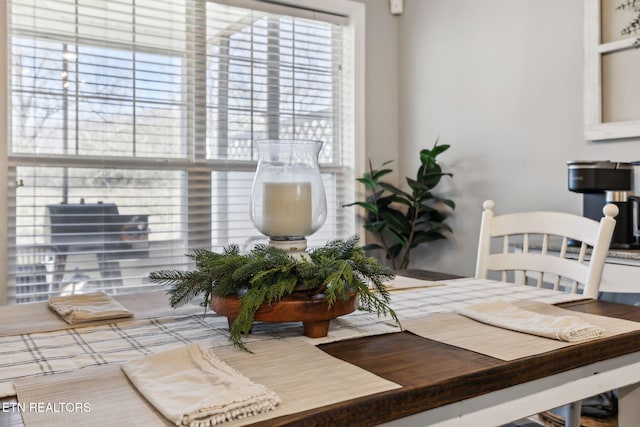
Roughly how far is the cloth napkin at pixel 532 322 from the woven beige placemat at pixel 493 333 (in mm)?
10

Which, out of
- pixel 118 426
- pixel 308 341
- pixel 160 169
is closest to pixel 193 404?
pixel 118 426

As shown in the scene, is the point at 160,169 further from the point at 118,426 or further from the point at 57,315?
the point at 118,426

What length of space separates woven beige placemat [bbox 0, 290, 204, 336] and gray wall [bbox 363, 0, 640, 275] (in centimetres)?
195

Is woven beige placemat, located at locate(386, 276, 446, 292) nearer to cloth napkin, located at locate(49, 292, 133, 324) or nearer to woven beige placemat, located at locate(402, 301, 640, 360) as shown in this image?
woven beige placemat, located at locate(402, 301, 640, 360)

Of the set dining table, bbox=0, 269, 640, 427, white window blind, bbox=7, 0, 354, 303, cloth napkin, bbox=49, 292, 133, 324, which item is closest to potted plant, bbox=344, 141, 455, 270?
white window blind, bbox=7, 0, 354, 303

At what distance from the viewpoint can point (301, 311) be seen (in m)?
0.93

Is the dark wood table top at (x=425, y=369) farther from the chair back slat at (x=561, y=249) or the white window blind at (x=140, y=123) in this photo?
the white window blind at (x=140, y=123)

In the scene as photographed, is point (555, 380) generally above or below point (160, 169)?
below

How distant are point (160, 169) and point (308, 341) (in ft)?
7.06

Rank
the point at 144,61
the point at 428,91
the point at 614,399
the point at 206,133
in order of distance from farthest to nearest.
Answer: the point at 428,91, the point at 206,133, the point at 144,61, the point at 614,399

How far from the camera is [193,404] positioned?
0.62 metres

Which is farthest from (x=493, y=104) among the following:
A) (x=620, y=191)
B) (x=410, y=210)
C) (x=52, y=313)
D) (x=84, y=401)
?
(x=84, y=401)

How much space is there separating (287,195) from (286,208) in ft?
0.09

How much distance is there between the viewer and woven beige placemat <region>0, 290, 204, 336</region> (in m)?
1.04
